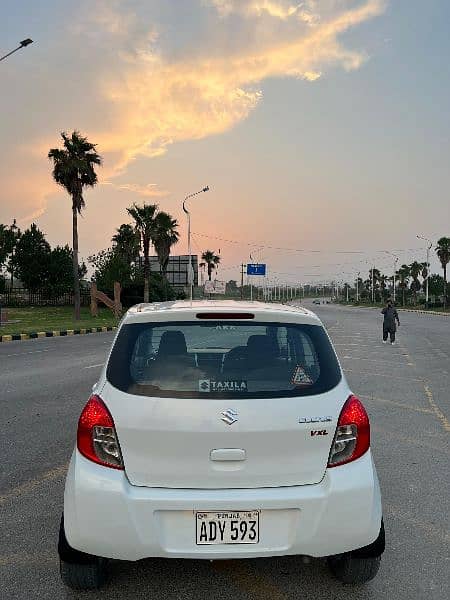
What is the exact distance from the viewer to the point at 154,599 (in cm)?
292

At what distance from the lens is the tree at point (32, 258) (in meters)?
55.1

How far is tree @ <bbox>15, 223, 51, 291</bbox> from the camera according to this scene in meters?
55.1

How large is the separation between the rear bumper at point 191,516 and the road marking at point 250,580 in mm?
486

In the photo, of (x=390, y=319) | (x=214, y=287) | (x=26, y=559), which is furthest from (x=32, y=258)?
(x=26, y=559)

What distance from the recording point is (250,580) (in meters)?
3.16

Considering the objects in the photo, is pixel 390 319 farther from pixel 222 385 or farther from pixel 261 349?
pixel 222 385

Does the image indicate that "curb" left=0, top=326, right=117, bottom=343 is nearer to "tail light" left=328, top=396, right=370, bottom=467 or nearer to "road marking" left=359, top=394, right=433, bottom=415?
"road marking" left=359, top=394, right=433, bottom=415

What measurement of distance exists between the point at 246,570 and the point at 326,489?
0.95 metres

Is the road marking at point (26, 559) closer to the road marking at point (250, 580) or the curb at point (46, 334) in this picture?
the road marking at point (250, 580)

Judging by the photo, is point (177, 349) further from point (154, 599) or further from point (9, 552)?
point (9, 552)

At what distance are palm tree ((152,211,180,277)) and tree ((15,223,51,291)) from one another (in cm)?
1310

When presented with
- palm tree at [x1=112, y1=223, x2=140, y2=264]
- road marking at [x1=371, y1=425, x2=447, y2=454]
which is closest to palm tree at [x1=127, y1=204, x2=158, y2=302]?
palm tree at [x1=112, y1=223, x2=140, y2=264]

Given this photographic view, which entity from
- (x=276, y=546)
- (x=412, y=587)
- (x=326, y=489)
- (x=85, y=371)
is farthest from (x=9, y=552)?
(x=85, y=371)

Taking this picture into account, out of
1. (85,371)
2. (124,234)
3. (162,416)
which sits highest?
(124,234)
